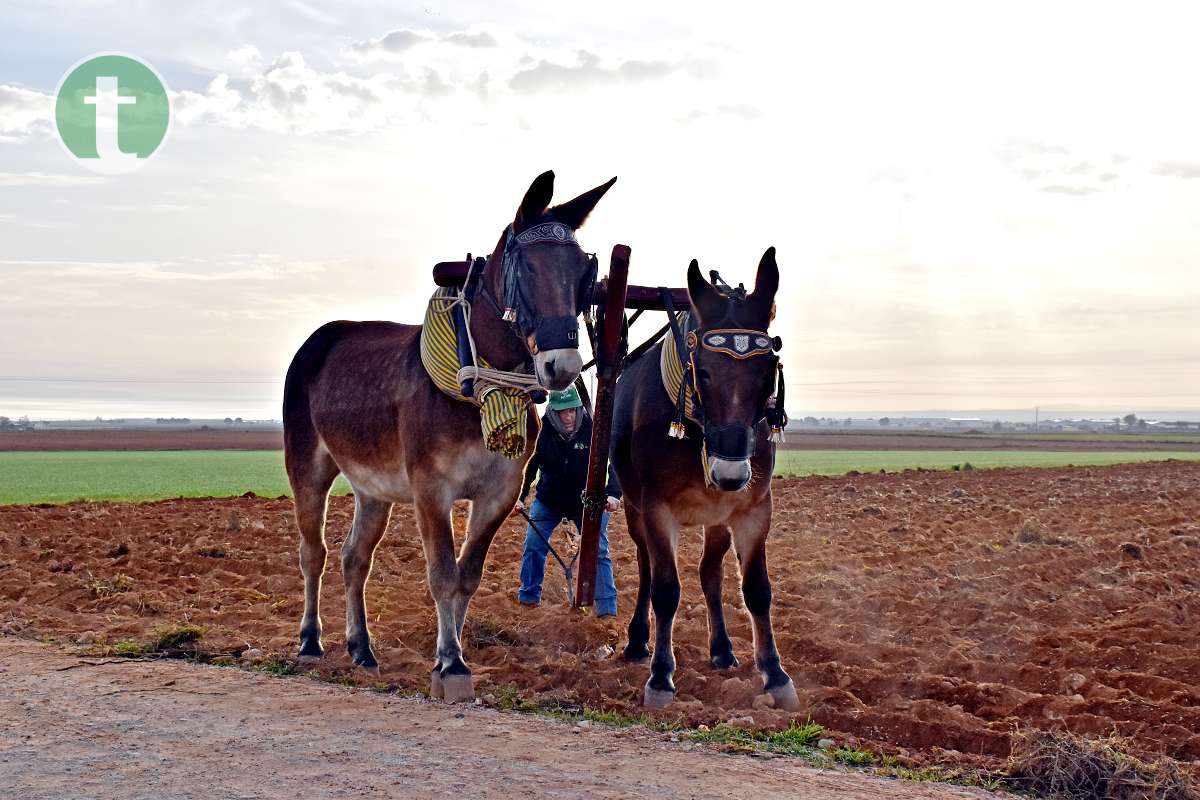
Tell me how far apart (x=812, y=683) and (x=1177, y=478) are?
93.0ft

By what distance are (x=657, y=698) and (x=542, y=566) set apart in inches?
136

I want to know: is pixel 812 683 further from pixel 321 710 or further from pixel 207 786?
pixel 207 786

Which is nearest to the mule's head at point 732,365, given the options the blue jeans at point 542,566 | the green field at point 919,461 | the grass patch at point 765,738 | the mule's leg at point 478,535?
the grass patch at point 765,738

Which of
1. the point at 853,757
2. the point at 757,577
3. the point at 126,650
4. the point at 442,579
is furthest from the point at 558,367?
the point at 126,650

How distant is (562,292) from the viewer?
235 inches

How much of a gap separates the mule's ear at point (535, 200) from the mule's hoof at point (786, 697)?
10.1 feet

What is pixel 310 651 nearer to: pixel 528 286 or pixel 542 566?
pixel 542 566

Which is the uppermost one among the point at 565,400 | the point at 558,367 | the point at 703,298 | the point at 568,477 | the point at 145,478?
the point at 703,298

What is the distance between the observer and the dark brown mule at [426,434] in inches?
241

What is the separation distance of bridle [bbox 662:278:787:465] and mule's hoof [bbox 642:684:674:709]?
1.40m

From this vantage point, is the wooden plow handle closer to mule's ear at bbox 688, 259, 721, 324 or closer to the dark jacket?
mule's ear at bbox 688, 259, 721, 324

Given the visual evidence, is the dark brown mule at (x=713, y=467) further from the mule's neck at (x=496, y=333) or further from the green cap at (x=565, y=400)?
the green cap at (x=565, y=400)

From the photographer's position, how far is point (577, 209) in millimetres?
6469

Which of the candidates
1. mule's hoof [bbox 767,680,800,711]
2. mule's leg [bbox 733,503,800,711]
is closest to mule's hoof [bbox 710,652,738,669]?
mule's leg [bbox 733,503,800,711]
